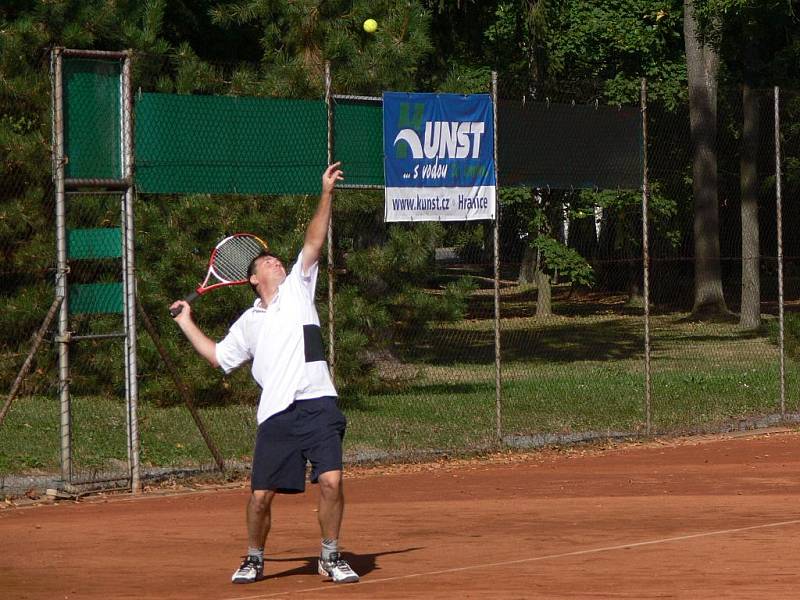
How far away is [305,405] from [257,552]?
83 cm

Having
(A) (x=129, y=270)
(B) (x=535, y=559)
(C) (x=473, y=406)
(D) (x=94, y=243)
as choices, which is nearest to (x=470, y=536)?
(B) (x=535, y=559)

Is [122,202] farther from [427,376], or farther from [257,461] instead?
[427,376]

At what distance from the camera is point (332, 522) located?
310 inches

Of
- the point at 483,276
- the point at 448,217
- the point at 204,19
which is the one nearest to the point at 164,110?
the point at 448,217

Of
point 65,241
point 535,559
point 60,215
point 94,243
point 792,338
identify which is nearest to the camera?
point 535,559

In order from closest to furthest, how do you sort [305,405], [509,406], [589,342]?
[305,405] < [509,406] < [589,342]

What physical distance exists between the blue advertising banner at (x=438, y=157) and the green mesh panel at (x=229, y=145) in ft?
2.16

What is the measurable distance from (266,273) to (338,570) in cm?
162

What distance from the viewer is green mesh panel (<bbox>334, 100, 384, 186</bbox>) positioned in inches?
500

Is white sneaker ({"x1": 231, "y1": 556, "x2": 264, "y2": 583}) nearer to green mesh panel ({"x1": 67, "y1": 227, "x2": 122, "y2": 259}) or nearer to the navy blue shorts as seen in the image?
the navy blue shorts

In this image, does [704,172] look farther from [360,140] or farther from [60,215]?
[60,215]

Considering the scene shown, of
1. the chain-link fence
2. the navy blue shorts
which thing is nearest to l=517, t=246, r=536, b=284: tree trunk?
the chain-link fence

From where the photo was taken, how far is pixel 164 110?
38.5 feet

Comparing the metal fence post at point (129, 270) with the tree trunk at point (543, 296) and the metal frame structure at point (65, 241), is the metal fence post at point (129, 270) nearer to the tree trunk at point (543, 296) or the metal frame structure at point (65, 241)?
the metal frame structure at point (65, 241)
